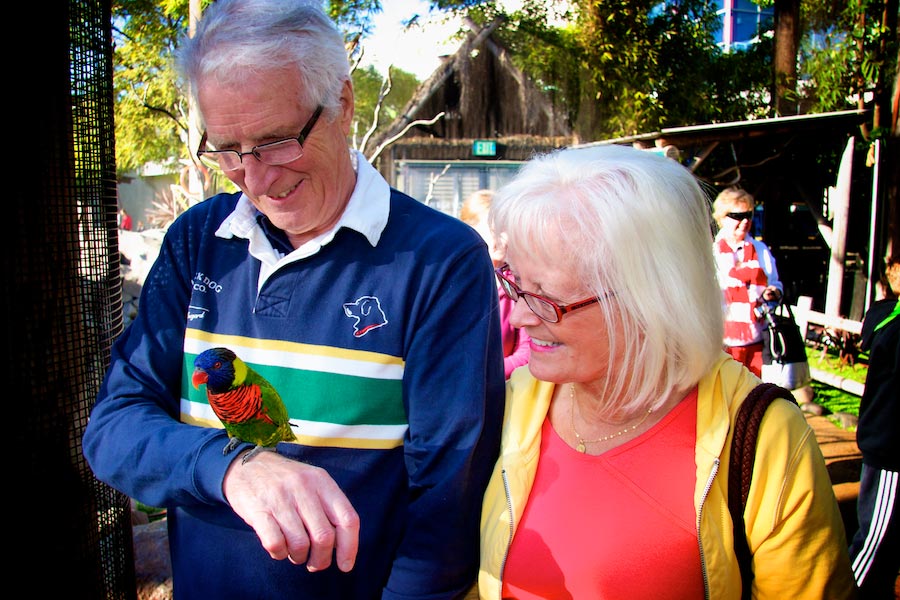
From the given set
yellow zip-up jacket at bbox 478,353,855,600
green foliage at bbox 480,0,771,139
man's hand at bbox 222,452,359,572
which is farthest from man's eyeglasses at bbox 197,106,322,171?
green foliage at bbox 480,0,771,139

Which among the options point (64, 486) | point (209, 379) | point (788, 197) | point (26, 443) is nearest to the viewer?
point (209, 379)

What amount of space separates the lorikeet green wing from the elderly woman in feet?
1.83

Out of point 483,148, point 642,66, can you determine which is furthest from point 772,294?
point 483,148

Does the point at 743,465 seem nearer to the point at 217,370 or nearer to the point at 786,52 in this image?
the point at 217,370

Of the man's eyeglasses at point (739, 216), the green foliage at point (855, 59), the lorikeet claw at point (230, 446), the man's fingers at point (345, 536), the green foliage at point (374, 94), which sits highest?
the green foliage at point (374, 94)

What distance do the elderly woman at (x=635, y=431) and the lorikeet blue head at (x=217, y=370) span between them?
2.10ft

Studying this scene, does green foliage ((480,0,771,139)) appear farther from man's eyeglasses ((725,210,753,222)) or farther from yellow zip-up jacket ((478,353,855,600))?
yellow zip-up jacket ((478,353,855,600))

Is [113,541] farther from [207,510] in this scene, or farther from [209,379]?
[209,379]

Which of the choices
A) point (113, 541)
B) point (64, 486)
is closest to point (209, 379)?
point (64, 486)

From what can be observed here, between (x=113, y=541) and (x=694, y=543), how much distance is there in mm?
1951

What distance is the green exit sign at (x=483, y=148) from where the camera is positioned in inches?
543

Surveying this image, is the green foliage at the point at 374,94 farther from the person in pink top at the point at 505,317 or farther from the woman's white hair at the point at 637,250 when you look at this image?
the woman's white hair at the point at 637,250

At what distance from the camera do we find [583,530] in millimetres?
1447

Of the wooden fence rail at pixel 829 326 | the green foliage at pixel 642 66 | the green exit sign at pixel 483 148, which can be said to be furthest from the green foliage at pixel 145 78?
the wooden fence rail at pixel 829 326
